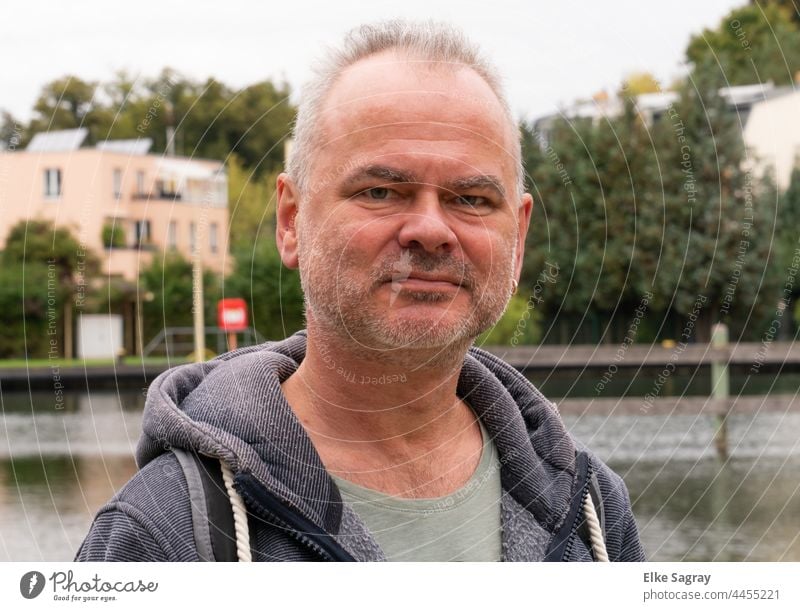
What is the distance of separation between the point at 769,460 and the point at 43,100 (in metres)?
6.67

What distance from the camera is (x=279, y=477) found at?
3.18ft

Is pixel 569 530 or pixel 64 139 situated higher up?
pixel 64 139

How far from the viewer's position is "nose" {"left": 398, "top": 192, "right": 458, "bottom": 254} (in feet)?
3.23

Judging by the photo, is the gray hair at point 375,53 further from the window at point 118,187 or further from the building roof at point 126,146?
the building roof at point 126,146

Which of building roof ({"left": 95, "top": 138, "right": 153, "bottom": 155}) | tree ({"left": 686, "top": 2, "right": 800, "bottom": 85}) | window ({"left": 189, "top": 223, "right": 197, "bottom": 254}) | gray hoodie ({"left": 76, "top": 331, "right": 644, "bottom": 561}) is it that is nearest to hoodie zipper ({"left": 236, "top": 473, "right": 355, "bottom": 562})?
gray hoodie ({"left": 76, "top": 331, "right": 644, "bottom": 561})

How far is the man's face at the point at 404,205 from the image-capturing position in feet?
3.22

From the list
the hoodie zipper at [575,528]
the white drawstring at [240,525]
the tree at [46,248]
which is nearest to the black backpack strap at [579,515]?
the hoodie zipper at [575,528]

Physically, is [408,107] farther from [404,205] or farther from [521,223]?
[521,223]

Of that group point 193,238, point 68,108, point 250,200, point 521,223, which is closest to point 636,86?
point 250,200

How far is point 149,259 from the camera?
2.80 meters

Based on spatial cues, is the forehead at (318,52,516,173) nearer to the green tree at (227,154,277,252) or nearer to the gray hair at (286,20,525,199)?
the gray hair at (286,20,525,199)

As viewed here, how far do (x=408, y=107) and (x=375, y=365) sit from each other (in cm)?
22

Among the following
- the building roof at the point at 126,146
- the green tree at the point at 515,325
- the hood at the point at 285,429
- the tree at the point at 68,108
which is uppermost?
the tree at the point at 68,108

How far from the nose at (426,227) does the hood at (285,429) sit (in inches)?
6.9
